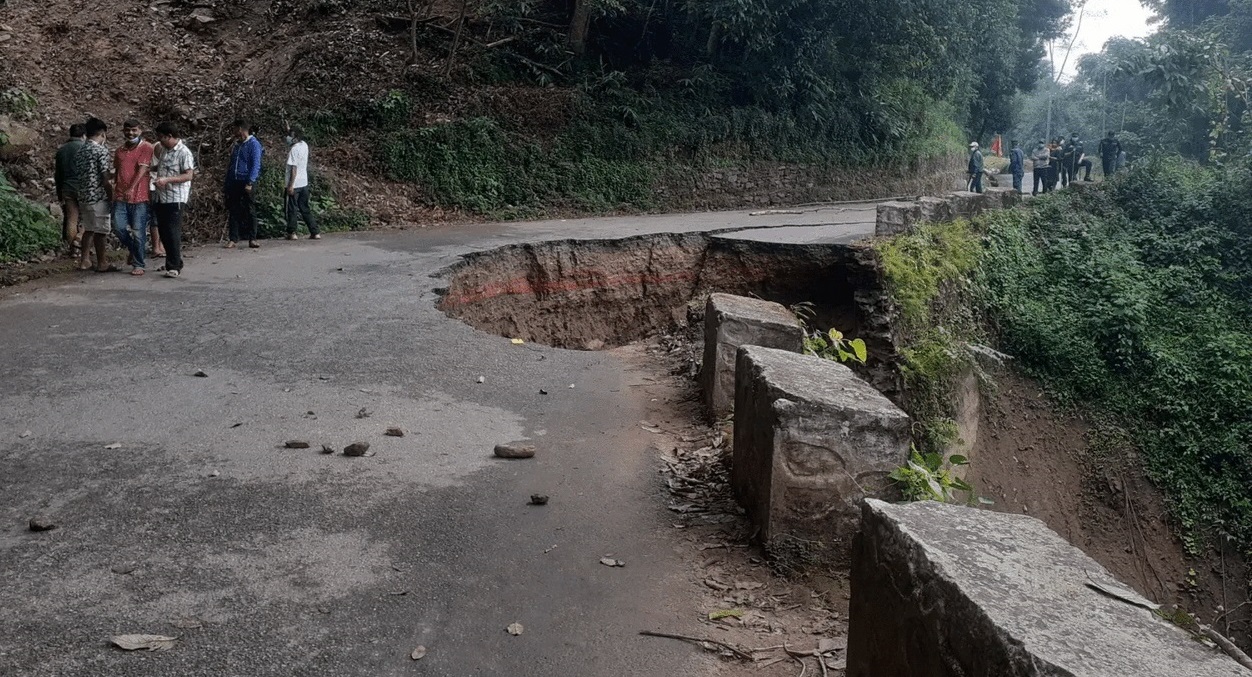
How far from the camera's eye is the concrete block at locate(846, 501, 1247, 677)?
85.4 inches

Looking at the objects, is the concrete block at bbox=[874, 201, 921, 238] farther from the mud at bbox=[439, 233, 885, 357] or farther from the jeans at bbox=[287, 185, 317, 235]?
the jeans at bbox=[287, 185, 317, 235]

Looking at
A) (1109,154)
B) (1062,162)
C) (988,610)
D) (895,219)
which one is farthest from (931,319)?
(1109,154)

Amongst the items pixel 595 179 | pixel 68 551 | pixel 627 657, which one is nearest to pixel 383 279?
pixel 68 551

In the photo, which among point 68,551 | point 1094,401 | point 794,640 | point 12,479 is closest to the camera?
point 794,640

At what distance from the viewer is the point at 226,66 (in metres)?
19.1

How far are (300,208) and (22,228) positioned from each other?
3.73 metres

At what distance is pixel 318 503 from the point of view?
476 centimetres

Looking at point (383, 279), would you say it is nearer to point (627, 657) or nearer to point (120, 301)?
point (120, 301)

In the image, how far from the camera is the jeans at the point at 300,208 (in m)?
14.0

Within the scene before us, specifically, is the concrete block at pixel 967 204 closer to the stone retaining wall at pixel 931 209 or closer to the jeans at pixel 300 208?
the stone retaining wall at pixel 931 209

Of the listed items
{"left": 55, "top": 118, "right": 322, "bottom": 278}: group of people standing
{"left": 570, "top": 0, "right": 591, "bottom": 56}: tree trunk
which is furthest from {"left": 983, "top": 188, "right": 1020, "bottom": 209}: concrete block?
{"left": 55, "top": 118, "right": 322, "bottom": 278}: group of people standing

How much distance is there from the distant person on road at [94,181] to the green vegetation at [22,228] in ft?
4.29

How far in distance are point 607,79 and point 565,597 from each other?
60.8 feet

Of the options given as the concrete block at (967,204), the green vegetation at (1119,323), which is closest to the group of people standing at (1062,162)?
the green vegetation at (1119,323)
